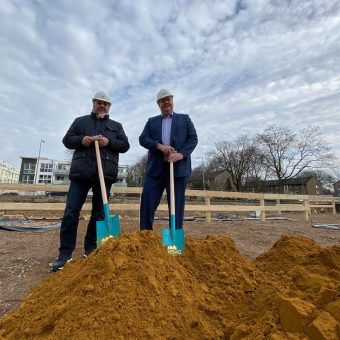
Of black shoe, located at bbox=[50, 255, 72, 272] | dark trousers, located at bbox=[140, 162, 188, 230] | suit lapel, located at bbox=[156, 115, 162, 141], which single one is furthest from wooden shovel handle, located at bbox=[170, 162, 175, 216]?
black shoe, located at bbox=[50, 255, 72, 272]

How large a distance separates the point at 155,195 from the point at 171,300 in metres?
1.93

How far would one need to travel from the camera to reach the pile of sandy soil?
133 centimetres

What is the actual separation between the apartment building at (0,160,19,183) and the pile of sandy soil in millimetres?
87233

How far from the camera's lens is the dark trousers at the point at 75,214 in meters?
3.01

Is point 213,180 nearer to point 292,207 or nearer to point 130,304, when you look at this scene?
point 292,207

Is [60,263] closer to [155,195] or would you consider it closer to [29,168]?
[155,195]

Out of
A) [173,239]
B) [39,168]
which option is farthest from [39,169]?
[173,239]

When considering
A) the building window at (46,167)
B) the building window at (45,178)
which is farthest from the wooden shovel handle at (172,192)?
the building window at (46,167)

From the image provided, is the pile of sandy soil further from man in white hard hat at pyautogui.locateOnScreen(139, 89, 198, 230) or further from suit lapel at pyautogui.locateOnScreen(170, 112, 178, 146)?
suit lapel at pyautogui.locateOnScreen(170, 112, 178, 146)

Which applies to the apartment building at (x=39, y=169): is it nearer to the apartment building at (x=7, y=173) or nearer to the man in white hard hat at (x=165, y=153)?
the apartment building at (x=7, y=173)

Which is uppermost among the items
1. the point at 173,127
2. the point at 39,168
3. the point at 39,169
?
the point at 39,168

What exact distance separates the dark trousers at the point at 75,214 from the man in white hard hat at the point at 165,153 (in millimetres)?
526

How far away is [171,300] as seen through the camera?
157cm

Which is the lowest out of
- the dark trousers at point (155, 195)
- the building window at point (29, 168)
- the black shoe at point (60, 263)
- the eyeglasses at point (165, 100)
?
the black shoe at point (60, 263)
